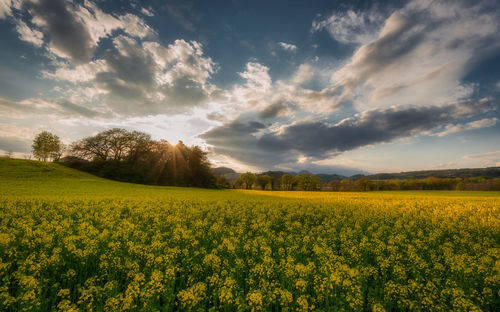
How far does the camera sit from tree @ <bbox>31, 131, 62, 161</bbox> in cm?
9019

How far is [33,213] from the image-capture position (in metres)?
12.1

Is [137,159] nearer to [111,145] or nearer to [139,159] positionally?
[139,159]

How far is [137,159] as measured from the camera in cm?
7831

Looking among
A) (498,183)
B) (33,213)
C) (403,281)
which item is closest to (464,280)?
(403,281)

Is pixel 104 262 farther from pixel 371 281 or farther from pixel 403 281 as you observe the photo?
pixel 403 281

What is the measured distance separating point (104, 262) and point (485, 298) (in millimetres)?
10486

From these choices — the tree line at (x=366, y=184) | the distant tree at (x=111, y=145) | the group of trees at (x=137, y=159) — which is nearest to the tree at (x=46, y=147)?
the group of trees at (x=137, y=159)

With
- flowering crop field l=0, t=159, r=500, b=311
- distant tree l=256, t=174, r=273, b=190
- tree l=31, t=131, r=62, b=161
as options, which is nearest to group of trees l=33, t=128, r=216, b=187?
tree l=31, t=131, r=62, b=161

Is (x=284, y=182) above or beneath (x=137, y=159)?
beneath

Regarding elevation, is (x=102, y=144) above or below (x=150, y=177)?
above

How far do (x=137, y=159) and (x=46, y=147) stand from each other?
49.8m

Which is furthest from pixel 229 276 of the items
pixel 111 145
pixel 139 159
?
pixel 111 145

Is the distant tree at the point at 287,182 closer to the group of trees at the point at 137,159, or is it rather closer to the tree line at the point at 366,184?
the tree line at the point at 366,184

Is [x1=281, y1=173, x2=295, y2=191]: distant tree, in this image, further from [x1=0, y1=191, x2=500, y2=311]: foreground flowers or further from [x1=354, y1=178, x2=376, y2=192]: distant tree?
[x1=0, y1=191, x2=500, y2=311]: foreground flowers
